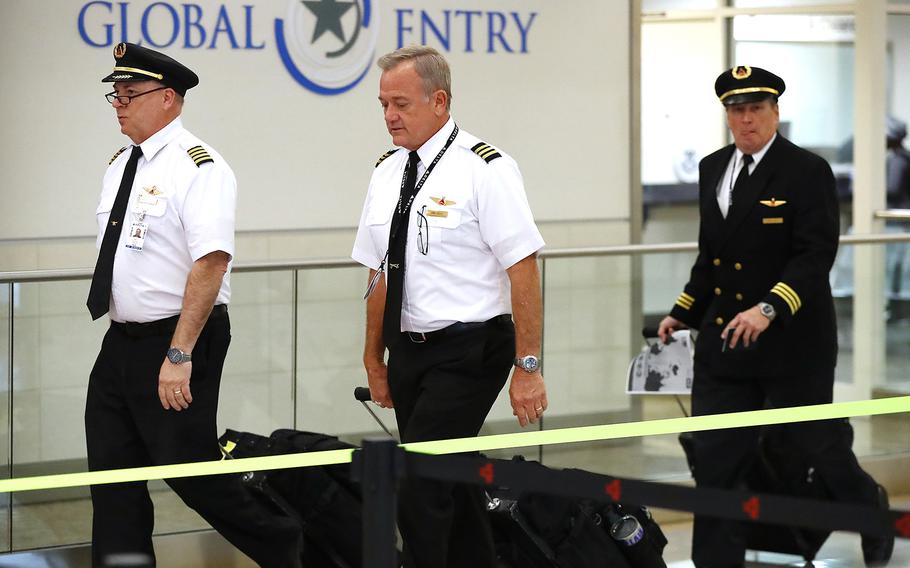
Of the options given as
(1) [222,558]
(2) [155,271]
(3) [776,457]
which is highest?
(2) [155,271]

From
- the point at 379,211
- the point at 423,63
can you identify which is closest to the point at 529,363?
the point at 379,211

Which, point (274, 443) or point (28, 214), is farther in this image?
point (28, 214)

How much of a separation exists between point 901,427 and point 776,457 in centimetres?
187

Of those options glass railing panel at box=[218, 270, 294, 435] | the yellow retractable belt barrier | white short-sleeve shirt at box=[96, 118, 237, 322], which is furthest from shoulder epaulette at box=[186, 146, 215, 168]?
glass railing panel at box=[218, 270, 294, 435]

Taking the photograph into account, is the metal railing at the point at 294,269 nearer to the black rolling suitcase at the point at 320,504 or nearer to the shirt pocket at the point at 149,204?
the black rolling suitcase at the point at 320,504

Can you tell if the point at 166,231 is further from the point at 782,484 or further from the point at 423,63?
the point at 782,484

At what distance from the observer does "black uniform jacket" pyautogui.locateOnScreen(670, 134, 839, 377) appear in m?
5.04

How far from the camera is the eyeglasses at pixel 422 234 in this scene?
4.25 metres

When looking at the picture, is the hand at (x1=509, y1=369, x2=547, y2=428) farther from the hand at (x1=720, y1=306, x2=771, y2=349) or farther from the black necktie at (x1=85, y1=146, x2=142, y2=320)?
the black necktie at (x1=85, y1=146, x2=142, y2=320)

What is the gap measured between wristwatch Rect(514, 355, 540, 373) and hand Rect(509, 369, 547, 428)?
12mm

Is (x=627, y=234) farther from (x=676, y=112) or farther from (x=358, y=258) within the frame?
(x=358, y=258)

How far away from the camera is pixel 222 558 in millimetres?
5656

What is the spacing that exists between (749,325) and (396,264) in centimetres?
130

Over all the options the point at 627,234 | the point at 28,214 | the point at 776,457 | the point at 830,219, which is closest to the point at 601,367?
the point at 627,234
